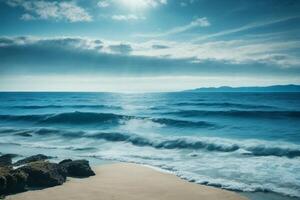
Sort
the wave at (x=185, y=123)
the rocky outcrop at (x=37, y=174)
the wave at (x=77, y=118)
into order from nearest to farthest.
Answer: the rocky outcrop at (x=37, y=174) → the wave at (x=185, y=123) → the wave at (x=77, y=118)

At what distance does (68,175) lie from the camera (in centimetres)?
1186

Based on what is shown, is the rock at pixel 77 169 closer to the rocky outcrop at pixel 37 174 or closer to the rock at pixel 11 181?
the rocky outcrop at pixel 37 174

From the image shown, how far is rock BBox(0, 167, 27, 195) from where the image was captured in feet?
31.0

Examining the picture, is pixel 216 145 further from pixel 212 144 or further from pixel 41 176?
pixel 41 176

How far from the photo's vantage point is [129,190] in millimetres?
10141

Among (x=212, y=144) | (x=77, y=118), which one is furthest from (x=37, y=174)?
(x=77, y=118)

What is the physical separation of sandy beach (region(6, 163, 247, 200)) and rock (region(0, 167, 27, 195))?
34 centimetres

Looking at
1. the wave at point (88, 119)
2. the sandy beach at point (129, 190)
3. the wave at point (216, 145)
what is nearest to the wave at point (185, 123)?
the wave at point (88, 119)

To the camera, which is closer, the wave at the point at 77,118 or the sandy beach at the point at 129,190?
the sandy beach at the point at 129,190

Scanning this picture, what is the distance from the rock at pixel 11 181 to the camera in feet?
31.0

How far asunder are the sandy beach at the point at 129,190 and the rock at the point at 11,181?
341mm

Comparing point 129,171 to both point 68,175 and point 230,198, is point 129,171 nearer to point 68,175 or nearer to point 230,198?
point 68,175

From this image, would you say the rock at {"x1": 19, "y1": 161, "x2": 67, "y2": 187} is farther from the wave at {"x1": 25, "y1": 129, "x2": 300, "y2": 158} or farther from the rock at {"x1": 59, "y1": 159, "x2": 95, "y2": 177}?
the wave at {"x1": 25, "y1": 129, "x2": 300, "y2": 158}

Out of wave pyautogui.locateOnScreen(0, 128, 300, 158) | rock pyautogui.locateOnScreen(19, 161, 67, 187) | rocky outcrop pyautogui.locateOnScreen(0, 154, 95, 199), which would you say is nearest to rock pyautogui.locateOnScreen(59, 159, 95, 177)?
rocky outcrop pyautogui.locateOnScreen(0, 154, 95, 199)
